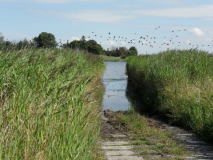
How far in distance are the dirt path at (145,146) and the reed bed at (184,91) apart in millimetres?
397

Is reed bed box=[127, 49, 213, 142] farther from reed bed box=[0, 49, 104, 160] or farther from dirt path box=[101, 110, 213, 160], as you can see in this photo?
reed bed box=[0, 49, 104, 160]

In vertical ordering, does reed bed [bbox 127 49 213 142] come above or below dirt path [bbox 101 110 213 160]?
above

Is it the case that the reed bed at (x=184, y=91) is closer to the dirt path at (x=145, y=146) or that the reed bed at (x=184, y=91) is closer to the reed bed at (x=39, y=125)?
the dirt path at (x=145, y=146)

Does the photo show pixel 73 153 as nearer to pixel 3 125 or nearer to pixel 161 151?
pixel 3 125

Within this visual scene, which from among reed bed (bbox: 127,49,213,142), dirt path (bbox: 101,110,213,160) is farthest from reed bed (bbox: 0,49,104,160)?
reed bed (bbox: 127,49,213,142)

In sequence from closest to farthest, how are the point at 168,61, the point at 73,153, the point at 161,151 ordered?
the point at 73,153
the point at 161,151
the point at 168,61

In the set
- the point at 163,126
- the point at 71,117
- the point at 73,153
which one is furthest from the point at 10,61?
the point at 163,126

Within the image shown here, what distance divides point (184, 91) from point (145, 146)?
3.37 metres

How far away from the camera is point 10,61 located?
20.6 feet

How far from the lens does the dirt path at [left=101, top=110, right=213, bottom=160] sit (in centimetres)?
511

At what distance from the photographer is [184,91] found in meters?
8.64

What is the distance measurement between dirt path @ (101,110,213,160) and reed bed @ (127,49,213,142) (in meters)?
0.40

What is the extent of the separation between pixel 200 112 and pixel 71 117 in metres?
3.70

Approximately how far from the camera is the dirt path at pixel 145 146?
511 centimetres
